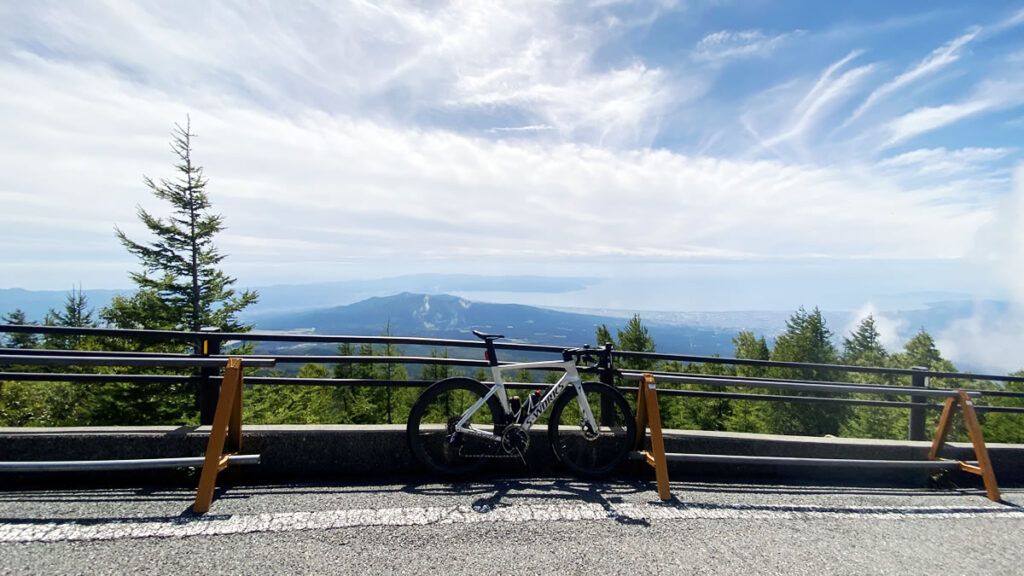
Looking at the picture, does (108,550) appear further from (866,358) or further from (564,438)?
(866,358)

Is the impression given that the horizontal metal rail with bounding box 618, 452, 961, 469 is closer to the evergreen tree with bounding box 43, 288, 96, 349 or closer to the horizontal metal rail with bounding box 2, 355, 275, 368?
the horizontal metal rail with bounding box 2, 355, 275, 368

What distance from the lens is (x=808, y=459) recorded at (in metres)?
5.16

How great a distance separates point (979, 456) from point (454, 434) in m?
5.36

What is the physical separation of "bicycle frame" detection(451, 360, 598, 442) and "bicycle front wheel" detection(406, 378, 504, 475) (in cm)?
7

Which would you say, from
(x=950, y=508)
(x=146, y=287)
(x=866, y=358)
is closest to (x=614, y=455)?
(x=950, y=508)

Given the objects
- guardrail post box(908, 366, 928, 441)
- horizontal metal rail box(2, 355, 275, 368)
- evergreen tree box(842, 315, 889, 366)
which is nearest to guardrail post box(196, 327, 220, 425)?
horizontal metal rail box(2, 355, 275, 368)

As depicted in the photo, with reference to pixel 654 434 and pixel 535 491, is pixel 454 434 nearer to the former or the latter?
pixel 535 491

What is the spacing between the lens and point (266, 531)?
3549 mm

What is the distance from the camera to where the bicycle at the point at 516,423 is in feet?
15.9

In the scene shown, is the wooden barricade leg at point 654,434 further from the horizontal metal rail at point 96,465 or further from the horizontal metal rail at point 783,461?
the horizontal metal rail at point 96,465

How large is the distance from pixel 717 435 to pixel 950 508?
2038 mm

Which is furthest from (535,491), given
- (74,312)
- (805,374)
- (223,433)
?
(74,312)

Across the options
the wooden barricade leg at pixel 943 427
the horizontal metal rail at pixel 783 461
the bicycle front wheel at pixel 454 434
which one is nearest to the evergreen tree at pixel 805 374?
the wooden barricade leg at pixel 943 427

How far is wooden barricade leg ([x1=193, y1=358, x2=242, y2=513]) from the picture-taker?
3.87m
